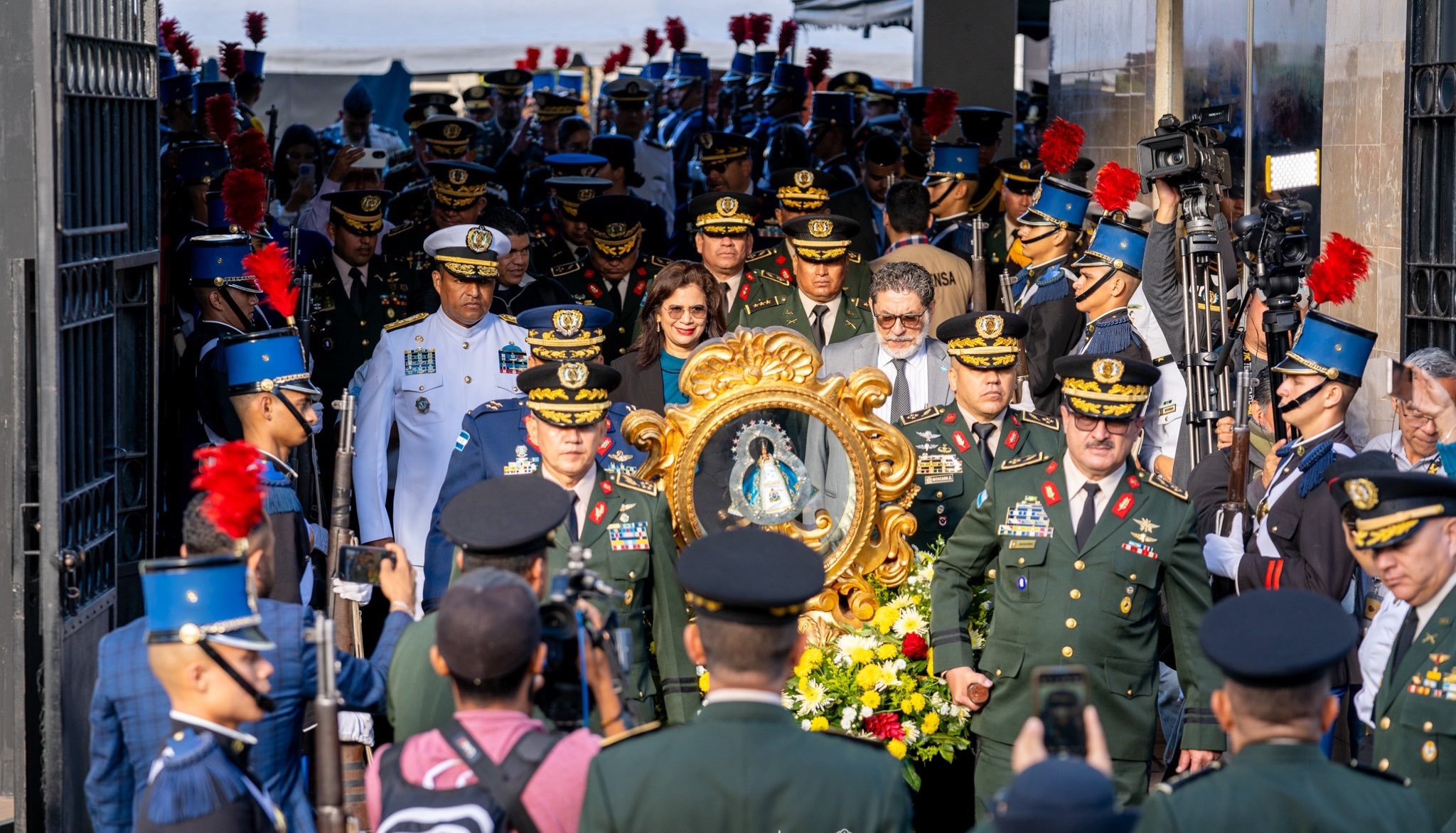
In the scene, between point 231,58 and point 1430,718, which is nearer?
point 1430,718

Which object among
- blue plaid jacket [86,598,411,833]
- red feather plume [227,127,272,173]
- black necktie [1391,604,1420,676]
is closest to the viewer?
blue plaid jacket [86,598,411,833]

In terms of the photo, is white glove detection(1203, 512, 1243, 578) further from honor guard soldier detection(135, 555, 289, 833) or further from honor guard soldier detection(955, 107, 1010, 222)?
honor guard soldier detection(955, 107, 1010, 222)

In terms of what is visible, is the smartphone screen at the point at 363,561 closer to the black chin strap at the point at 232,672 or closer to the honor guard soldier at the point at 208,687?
the honor guard soldier at the point at 208,687

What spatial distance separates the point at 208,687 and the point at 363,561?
2.38 feet

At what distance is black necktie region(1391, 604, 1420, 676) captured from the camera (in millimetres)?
4516

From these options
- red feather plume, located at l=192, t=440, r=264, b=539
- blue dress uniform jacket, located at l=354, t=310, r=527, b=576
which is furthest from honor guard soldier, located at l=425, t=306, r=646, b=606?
red feather plume, located at l=192, t=440, r=264, b=539

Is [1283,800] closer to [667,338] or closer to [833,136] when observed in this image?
[667,338]

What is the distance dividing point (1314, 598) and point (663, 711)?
2.80 metres

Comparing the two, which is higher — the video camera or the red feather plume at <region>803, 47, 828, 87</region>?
the red feather plume at <region>803, 47, 828, 87</region>

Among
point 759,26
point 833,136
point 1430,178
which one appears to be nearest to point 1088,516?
point 1430,178

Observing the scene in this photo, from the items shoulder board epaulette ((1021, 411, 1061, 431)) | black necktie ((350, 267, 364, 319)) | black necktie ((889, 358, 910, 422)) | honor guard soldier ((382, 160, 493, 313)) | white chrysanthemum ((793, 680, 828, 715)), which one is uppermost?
honor guard soldier ((382, 160, 493, 313))

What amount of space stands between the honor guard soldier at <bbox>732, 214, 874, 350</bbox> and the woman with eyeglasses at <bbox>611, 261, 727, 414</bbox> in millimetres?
771

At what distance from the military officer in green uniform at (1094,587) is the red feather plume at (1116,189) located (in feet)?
7.89

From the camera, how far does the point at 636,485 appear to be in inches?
227
